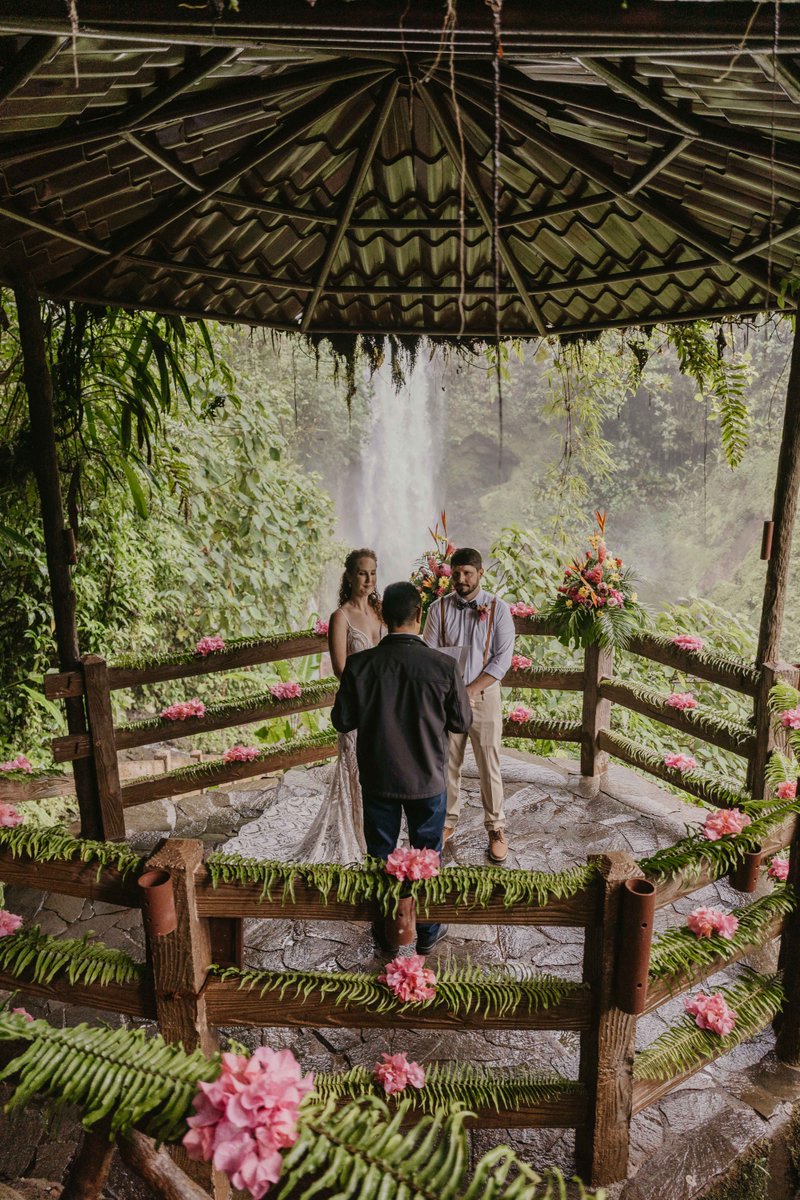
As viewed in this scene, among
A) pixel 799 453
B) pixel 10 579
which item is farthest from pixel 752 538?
pixel 10 579

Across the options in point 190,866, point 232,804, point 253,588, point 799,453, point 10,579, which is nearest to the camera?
point 190,866

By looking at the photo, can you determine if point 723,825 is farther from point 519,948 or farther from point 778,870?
point 519,948

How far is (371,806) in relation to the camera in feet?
9.66

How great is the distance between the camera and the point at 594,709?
4883 mm

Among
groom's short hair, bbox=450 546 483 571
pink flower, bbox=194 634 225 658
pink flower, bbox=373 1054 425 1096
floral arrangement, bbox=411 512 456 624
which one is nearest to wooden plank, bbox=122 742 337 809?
pink flower, bbox=194 634 225 658

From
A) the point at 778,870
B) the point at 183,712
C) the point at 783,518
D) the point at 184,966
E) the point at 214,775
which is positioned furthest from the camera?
the point at 214,775

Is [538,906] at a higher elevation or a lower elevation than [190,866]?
lower

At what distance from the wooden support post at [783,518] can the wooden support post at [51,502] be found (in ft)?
12.3

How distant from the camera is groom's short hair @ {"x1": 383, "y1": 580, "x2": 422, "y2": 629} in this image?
2.86 meters

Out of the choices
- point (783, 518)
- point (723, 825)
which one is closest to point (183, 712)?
point (723, 825)

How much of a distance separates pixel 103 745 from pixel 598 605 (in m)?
3.14

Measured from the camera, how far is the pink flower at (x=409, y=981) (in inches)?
81.0

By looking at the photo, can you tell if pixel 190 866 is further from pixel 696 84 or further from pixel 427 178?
pixel 427 178

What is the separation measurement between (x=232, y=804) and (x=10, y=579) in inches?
92.1
